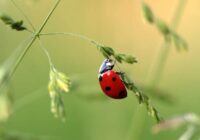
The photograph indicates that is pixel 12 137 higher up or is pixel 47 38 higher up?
pixel 47 38

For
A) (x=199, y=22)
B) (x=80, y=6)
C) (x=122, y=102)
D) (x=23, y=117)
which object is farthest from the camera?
(x=199, y=22)

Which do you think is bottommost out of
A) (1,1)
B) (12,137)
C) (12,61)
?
(12,137)

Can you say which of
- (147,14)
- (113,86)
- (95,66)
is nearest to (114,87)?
(113,86)

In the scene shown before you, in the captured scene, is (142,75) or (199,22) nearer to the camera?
(142,75)

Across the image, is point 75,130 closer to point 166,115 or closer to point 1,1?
point 166,115

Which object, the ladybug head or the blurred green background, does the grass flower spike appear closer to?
the ladybug head

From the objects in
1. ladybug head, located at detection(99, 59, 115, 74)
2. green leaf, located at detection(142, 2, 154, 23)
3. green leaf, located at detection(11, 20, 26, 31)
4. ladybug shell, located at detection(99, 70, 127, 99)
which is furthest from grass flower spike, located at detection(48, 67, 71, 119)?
green leaf, located at detection(142, 2, 154, 23)

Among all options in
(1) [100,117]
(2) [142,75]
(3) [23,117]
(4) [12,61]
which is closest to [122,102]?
(1) [100,117]

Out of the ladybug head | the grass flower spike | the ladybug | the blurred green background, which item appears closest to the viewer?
the grass flower spike
